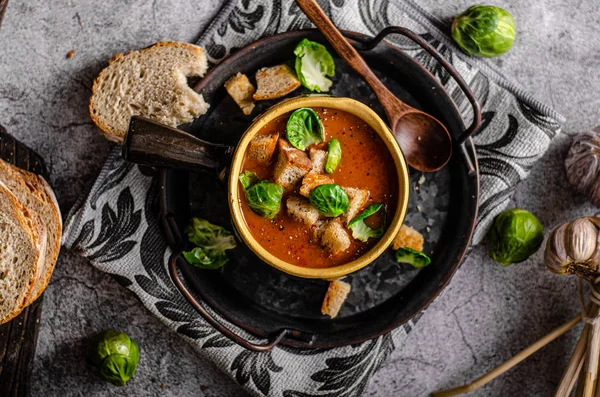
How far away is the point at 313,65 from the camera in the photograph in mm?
2625

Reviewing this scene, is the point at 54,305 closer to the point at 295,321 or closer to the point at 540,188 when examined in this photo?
the point at 295,321

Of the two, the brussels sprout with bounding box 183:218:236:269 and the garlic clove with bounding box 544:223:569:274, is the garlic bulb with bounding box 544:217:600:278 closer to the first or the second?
the garlic clove with bounding box 544:223:569:274

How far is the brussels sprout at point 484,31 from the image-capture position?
268 centimetres

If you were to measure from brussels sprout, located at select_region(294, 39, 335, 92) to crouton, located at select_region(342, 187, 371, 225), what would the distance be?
601 millimetres

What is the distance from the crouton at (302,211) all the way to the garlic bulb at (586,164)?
1.39 metres

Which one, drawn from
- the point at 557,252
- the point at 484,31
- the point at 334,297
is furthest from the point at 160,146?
the point at 557,252

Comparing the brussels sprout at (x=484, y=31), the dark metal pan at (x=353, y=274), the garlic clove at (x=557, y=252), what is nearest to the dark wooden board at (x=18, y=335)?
the dark metal pan at (x=353, y=274)

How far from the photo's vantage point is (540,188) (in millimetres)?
2930

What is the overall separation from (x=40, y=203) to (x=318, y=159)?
132 cm

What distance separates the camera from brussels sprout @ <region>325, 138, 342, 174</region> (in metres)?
2.22

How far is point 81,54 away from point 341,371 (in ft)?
6.42

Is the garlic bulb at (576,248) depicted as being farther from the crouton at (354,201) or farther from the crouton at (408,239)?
the crouton at (354,201)

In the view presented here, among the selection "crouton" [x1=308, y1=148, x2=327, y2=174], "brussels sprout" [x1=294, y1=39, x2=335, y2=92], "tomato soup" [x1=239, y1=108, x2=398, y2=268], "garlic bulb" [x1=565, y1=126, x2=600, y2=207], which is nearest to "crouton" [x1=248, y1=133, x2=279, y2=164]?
"tomato soup" [x1=239, y1=108, x2=398, y2=268]

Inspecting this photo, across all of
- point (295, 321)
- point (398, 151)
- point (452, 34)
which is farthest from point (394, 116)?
point (295, 321)
